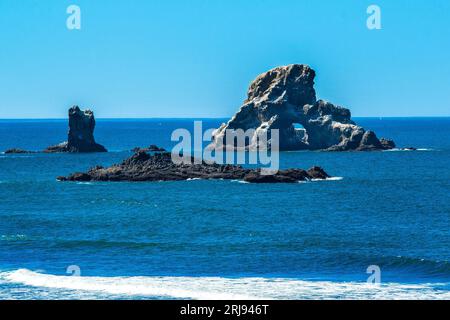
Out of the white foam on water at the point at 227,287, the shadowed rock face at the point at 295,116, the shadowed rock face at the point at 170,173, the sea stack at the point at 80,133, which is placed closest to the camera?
the white foam on water at the point at 227,287

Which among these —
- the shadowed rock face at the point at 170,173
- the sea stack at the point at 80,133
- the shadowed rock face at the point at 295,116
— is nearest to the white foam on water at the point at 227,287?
the shadowed rock face at the point at 170,173

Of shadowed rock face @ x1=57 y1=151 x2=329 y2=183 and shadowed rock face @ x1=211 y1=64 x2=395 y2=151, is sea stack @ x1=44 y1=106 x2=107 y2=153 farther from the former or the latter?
shadowed rock face @ x1=57 y1=151 x2=329 y2=183

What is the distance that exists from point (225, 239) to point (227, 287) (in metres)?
13.3

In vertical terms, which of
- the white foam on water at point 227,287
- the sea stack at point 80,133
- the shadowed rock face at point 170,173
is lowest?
the white foam on water at point 227,287

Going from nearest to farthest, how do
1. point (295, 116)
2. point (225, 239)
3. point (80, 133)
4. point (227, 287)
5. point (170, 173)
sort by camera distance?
point (227, 287) → point (225, 239) → point (170, 173) → point (295, 116) → point (80, 133)

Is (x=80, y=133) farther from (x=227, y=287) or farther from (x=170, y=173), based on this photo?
(x=227, y=287)

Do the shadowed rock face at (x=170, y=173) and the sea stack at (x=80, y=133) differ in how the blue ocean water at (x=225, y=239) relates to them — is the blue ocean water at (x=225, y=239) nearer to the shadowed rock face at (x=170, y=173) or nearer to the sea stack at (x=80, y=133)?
the shadowed rock face at (x=170, y=173)

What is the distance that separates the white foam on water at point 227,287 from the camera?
118ft

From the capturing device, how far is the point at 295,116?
12988 cm

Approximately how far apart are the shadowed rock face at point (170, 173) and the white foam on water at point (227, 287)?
4633 centimetres

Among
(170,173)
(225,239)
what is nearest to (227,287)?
(225,239)

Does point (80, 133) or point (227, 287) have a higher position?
point (80, 133)

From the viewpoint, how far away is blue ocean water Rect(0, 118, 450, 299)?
1492 inches

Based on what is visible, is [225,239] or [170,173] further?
[170,173]
